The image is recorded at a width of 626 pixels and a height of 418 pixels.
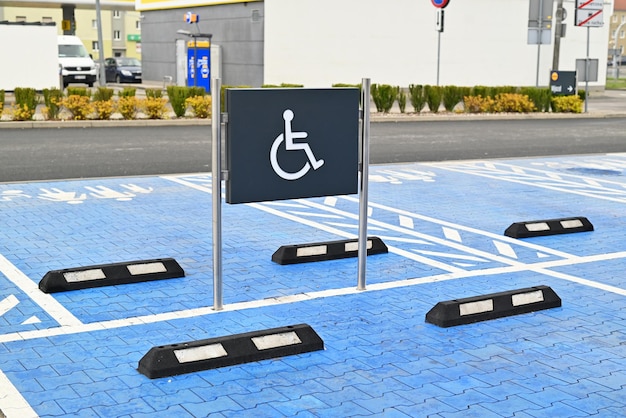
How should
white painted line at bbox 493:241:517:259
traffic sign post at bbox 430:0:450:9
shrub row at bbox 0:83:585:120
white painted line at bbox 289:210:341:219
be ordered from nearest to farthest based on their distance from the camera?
white painted line at bbox 493:241:517:259, white painted line at bbox 289:210:341:219, shrub row at bbox 0:83:585:120, traffic sign post at bbox 430:0:450:9

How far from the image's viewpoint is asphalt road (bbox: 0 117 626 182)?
48.0 feet

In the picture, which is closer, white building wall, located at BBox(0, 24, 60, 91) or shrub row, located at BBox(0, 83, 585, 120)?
shrub row, located at BBox(0, 83, 585, 120)

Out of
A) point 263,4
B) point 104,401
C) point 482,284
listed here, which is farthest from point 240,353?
point 263,4

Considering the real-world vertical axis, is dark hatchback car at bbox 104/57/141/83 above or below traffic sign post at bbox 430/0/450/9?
below

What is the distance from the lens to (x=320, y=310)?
6.62 meters

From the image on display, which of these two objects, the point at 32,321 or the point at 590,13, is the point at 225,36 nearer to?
the point at 590,13

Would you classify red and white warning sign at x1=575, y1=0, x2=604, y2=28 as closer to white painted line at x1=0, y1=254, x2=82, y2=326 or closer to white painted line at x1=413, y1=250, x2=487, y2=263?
white painted line at x1=413, y1=250, x2=487, y2=263

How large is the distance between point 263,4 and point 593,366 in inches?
1257

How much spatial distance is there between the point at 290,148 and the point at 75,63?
36383 millimetres

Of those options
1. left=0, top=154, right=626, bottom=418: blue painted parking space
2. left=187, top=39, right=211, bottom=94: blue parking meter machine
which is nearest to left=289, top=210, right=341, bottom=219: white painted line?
left=0, top=154, right=626, bottom=418: blue painted parking space


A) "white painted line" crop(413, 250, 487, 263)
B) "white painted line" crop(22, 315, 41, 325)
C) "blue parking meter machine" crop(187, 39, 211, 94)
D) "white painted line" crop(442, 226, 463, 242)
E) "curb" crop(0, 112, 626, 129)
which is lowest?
"white painted line" crop(22, 315, 41, 325)

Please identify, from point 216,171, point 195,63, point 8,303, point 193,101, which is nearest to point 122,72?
point 195,63

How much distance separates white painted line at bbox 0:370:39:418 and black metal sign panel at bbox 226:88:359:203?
190 cm

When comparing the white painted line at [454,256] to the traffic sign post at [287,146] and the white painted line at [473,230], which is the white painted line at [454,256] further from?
the traffic sign post at [287,146]
